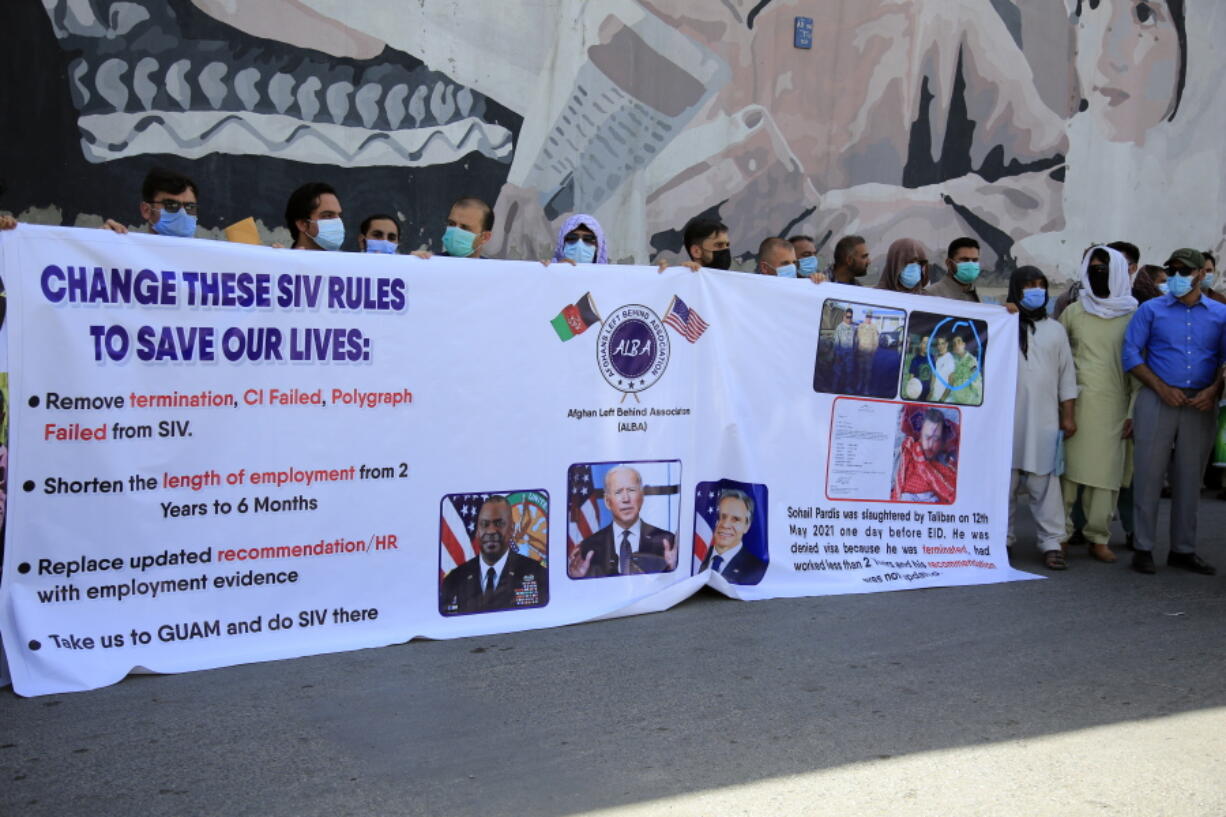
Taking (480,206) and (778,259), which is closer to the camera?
(480,206)

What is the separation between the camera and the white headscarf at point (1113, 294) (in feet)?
25.1

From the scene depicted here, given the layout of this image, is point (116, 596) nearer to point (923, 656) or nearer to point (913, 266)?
point (923, 656)

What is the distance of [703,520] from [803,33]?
5.75 m

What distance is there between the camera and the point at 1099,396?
24.9ft

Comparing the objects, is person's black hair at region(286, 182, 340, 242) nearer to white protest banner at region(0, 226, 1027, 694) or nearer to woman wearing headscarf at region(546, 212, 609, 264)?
white protest banner at region(0, 226, 1027, 694)

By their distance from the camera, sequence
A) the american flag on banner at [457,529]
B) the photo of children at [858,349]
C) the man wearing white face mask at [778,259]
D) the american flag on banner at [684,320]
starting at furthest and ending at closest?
the man wearing white face mask at [778,259] < the photo of children at [858,349] < the american flag on banner at [684,320] < the american flag on banner at [457,529]

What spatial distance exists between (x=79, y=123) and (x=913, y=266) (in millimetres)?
4968

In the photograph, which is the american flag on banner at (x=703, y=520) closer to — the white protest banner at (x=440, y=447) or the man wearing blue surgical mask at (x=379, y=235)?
the white protest banner at (x=440, y=447)

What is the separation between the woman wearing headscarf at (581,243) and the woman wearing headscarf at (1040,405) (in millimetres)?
2667

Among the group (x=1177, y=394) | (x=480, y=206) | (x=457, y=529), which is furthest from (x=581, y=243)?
(x=1177, y=394)

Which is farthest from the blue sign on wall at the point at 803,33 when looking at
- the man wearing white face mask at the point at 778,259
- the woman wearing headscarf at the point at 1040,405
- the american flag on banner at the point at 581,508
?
the american flag on banner at the point at 581,508

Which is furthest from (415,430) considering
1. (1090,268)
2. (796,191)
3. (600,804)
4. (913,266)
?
(796,191)

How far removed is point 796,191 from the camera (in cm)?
1043

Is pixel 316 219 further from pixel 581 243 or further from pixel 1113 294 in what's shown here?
pixel 1113 294
